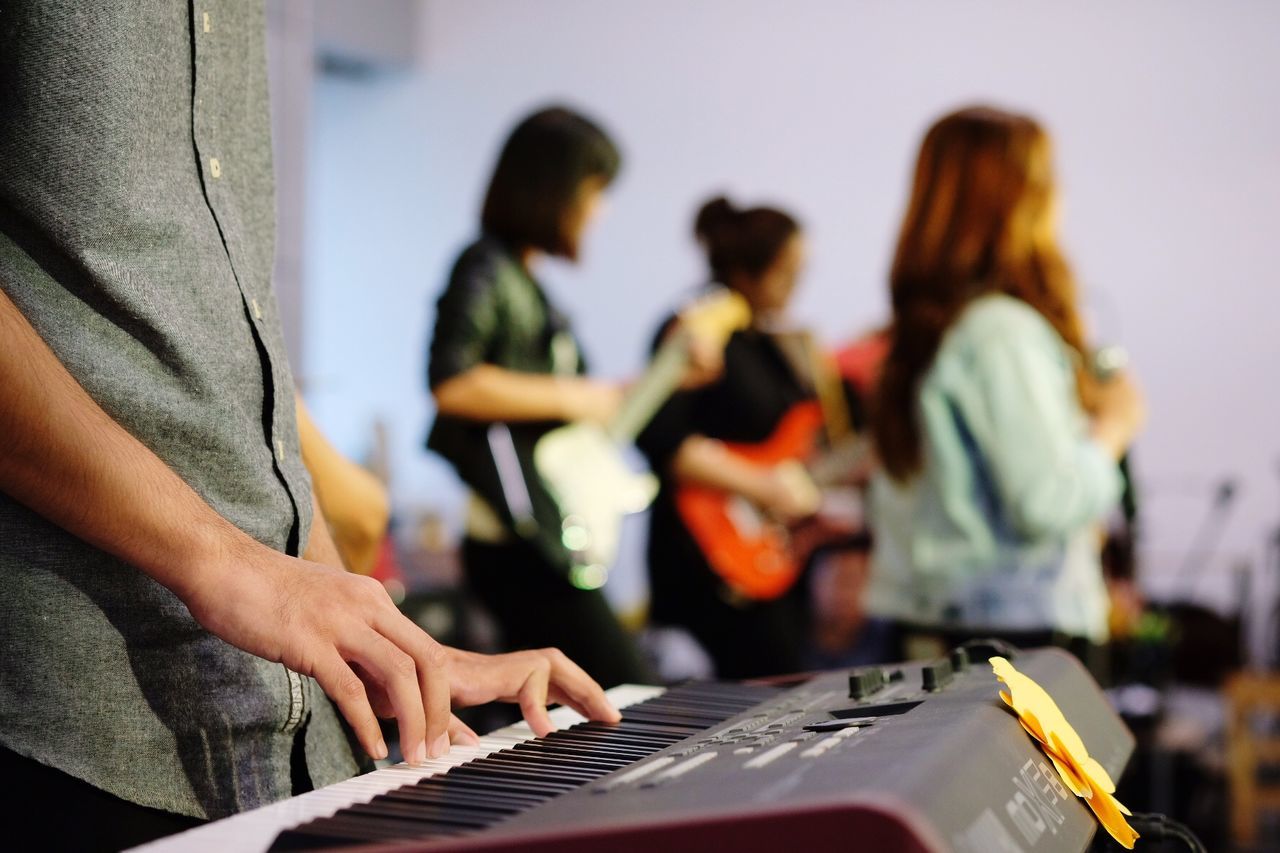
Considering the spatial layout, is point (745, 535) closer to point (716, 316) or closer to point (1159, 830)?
point (716, 316)

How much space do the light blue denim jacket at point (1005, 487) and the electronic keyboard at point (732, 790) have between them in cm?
130

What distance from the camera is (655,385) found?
11.1 feet

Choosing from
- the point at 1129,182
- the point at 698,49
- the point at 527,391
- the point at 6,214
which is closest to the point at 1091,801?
the point at 6,214

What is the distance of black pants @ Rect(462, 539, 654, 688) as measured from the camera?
2.53 m

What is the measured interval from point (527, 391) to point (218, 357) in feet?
5.89

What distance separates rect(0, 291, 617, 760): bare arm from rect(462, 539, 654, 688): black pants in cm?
170

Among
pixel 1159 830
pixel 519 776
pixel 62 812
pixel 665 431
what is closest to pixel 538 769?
pixel 519 776

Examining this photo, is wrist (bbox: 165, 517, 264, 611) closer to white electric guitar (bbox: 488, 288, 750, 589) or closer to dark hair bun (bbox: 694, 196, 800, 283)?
white electric guitar (bbox: 488, 288, 750, 589)

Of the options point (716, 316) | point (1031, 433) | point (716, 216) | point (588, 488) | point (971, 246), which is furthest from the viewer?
point (716, 216)

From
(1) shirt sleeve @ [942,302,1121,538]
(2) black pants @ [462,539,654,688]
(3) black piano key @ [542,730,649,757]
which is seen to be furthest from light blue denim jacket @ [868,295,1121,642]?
(3) black piano key @ [542,730,649,757]

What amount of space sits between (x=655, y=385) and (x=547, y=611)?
0.92 metres

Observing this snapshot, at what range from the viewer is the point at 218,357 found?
3.04 ft

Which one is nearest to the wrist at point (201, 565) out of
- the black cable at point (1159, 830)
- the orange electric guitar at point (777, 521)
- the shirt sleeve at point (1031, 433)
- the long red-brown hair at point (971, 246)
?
the black cable at point (1159, 830)

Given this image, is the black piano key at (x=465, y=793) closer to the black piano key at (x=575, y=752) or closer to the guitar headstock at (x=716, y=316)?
the black piano key at (x=575, y=752)
